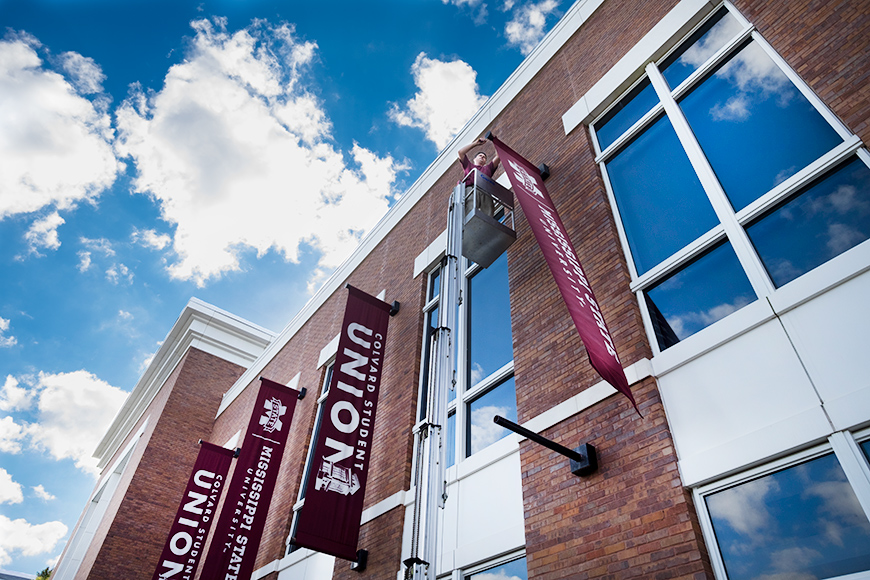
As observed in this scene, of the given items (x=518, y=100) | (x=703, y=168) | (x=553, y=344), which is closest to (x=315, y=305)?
(x=518, y=100)

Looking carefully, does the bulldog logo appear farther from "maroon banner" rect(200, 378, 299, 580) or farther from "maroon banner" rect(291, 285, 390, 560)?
"maroon banner" rect(291, 285, 390, 560)

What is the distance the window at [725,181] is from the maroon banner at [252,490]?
7.89 m

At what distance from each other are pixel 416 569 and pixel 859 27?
610 centimetres

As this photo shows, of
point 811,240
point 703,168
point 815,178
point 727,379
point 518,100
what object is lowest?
point 727,379

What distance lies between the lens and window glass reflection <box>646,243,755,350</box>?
17.9ft

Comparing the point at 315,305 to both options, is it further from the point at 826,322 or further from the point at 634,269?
the point at 826,322

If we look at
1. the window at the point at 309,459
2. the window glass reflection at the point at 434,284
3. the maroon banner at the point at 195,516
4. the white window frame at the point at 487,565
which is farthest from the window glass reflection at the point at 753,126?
the maroon banner at the point at 195,516

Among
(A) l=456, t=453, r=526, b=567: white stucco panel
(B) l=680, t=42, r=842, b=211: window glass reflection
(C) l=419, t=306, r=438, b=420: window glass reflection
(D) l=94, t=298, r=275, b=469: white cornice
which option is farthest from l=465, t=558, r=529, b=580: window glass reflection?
(D) l=94, t=298, r=275, b=469: white cornice

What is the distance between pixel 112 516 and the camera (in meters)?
17.2

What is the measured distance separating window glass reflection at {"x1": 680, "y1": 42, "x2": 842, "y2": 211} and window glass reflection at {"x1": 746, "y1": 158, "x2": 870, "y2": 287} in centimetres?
34

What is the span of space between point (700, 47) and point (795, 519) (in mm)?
5683

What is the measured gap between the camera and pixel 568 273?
5895 millimetres

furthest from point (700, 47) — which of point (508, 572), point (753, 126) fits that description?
point (508, 572)

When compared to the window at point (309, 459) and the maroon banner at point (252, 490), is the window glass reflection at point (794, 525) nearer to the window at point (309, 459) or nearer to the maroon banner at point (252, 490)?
the window at point (309, 459)
